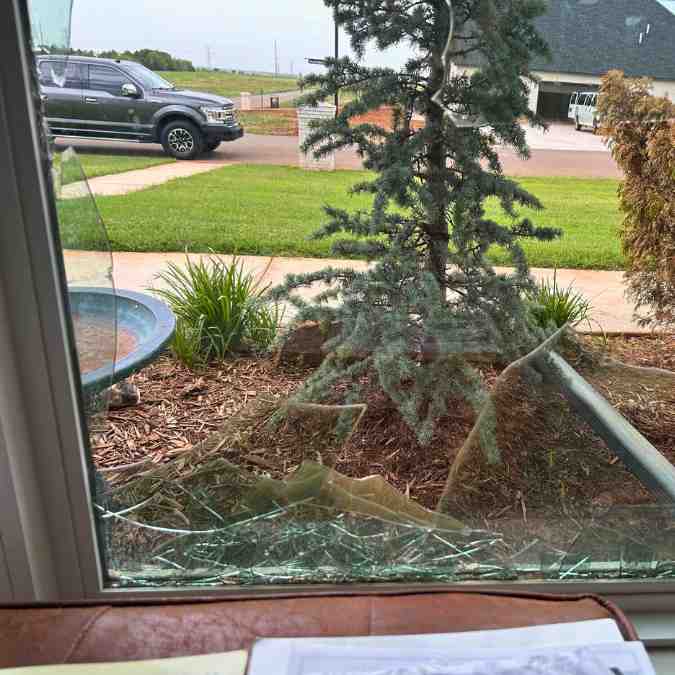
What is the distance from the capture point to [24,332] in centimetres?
84

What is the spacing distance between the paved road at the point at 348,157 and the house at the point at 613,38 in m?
0.09

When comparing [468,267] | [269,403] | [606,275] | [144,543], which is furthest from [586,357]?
[144,543]

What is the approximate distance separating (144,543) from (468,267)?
687 millimetres

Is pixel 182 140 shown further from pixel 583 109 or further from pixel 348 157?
pixel 583 109

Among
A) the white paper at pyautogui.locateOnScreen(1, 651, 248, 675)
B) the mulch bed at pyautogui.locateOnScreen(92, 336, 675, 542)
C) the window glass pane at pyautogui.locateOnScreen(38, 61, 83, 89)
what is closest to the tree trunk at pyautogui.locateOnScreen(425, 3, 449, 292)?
the mulch bed at pyautogui.locateOnScreen(92, 336, 675, 542)

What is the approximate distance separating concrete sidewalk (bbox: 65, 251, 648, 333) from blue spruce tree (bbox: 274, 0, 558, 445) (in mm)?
20

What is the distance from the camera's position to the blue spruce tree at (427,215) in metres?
0.84

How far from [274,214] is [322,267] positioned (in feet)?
0.36

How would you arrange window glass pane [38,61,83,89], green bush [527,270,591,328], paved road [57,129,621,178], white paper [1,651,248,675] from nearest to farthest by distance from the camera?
white paper [1,651,248,675], window glass pane [38,61,83,89], paved road [57,129,621,178], green bush [527,270,591,328]

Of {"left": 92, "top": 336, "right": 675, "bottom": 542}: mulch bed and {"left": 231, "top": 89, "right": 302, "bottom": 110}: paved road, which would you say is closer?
{"left": 231, "top": 89, "right": 302, "bottom": 110}: paved road

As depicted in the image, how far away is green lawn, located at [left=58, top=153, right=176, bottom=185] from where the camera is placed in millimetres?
848

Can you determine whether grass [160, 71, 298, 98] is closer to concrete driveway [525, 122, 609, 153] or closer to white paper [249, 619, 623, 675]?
concrete driveway [525, 122, 609, 153]

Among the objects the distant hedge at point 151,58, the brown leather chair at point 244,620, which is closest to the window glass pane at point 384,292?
the distant hedge at point 151,58

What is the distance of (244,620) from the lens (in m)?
0.77
